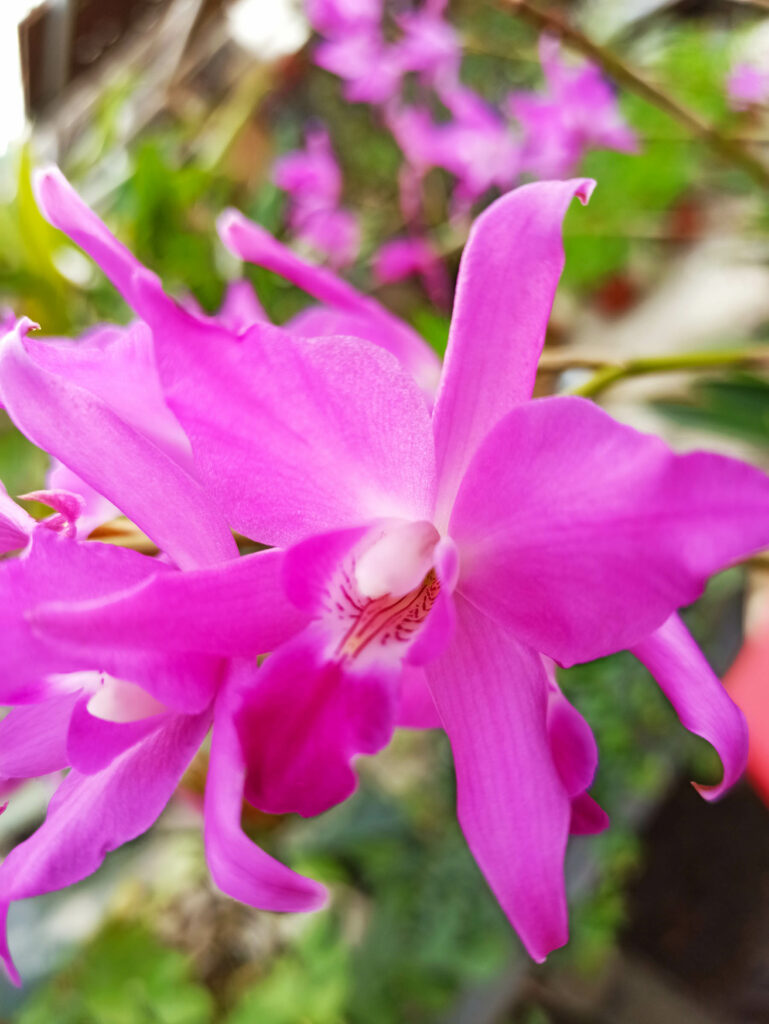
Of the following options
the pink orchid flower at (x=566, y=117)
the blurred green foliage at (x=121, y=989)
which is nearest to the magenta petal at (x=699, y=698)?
the blurred green foliage at (x=121, y=989)

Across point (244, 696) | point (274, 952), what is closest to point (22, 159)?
point (244, 696)

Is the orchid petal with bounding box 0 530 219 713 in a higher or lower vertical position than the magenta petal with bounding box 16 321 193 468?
lower

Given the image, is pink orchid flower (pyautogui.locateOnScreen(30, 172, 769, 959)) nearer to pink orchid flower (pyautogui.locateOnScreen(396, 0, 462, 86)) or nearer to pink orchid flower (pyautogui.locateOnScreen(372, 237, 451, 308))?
pink orchid flower (pyautogui.locateOnScreen(372, 237, 451, 308))

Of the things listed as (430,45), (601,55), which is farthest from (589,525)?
(430,45)

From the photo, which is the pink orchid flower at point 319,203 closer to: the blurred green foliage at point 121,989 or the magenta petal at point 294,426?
the blurred green foliage at point 121,989

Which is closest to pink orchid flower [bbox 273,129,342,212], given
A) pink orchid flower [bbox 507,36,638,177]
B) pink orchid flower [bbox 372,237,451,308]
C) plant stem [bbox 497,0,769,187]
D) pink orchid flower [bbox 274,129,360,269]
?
pink orchid flower [bbox 274,129,360,269]

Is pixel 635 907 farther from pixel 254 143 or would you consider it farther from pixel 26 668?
pixel 254 143

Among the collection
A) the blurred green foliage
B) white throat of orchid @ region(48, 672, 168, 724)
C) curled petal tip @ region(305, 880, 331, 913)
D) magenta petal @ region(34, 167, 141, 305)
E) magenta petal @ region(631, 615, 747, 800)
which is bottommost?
the blurred green foliage
